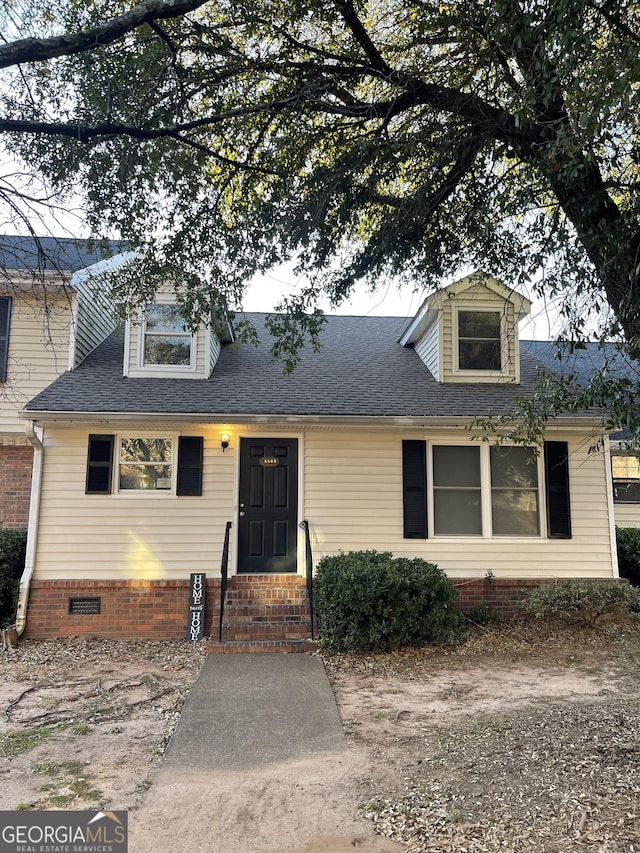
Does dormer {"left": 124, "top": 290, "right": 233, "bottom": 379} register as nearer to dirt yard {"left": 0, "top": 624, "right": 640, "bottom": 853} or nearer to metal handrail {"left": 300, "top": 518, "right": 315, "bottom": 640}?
metal handrail {"left": 300, "top": 518, "right": 315, "bottom": 640}

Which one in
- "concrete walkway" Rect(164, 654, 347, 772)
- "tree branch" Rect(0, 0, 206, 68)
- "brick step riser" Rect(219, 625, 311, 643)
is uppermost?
"tree branch" Rect(0, 0, 206, 68)

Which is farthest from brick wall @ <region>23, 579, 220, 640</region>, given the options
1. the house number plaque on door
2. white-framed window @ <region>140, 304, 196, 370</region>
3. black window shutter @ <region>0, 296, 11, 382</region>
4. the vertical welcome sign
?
black window shutter @ <region>0, 296, 11, 382</region>

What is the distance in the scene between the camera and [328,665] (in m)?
5.88

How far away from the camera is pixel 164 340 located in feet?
27.9

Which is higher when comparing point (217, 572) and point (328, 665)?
point (217, 572)

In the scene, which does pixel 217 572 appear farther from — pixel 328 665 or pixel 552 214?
pixel 552 214

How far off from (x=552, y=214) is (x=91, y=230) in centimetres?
444

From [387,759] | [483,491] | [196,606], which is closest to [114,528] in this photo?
[196,606]

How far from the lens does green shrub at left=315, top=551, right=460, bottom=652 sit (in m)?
6.15

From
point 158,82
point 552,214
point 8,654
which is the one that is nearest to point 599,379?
point 552,214

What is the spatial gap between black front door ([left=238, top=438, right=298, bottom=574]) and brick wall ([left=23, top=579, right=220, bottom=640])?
0.80 metres

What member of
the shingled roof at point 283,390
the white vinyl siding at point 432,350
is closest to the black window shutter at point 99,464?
the shingled roof at point 283,390

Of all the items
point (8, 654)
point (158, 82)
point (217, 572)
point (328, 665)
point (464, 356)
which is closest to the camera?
point (158, 82)

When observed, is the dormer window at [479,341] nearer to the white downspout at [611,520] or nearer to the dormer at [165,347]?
the white downspout at [611,520]
